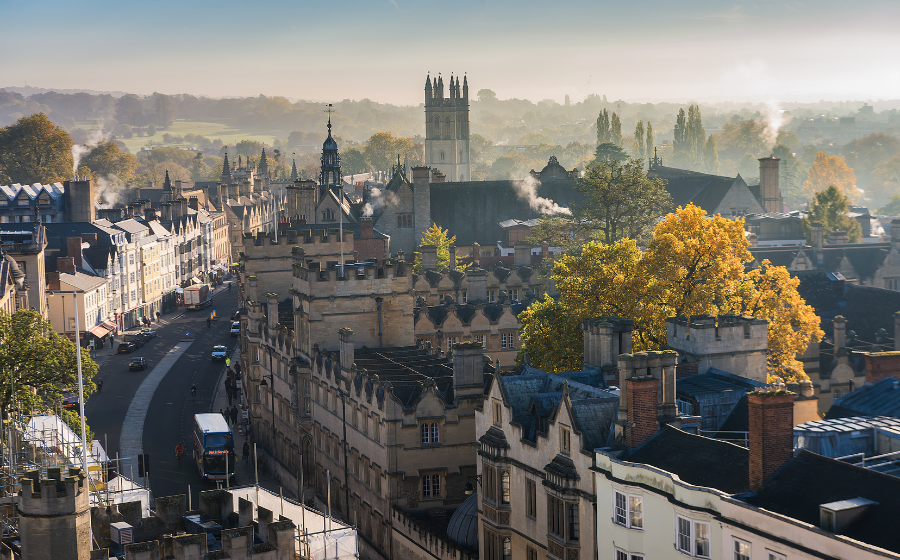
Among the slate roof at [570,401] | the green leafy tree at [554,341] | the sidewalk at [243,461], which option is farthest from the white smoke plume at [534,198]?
the slate roof at [570,401]

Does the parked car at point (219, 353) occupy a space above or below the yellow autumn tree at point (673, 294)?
below

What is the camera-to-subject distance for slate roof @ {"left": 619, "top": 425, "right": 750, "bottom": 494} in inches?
1307

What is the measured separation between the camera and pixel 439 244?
11700 cm

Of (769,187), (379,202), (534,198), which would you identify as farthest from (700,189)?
(379,202)

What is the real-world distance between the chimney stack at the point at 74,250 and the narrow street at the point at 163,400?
1036 cm

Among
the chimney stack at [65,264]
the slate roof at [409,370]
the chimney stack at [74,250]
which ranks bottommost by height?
the slate roof at [409,370]

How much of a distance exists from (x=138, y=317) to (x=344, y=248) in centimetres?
5612

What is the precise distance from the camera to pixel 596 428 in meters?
39.0

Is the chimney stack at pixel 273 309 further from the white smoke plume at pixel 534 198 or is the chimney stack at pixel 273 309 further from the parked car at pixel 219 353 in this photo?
the white smoke plume at pixel 534 198

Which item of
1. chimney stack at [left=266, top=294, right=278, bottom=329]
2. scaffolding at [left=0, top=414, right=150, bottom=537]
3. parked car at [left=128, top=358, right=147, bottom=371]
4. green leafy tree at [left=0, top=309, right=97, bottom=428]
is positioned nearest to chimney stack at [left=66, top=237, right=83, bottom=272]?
parked car at [left=128, top=358, right=147, bottom=371]

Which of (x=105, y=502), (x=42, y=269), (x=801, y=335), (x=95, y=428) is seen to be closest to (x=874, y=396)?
(x=801, y=335)

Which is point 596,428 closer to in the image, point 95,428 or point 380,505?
point 380,505

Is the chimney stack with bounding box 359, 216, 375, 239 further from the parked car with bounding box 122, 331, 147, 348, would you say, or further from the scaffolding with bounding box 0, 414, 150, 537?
the scaffolding with bounding box 0, 414, 150, 537

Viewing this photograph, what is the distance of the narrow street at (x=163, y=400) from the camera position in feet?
227
